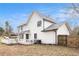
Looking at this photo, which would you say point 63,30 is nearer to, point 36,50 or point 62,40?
point 62,40

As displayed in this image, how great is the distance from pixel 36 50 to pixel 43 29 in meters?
0.27

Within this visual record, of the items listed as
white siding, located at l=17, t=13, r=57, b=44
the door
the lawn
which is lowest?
the lawn

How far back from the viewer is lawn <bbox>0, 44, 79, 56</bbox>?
8.01 feet

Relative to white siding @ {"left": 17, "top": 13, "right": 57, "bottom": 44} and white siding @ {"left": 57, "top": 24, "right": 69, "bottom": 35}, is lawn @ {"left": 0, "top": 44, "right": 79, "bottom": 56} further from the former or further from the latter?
white siding @ {"left": 57, "top": 24, "right": 69, "bottom": 35}

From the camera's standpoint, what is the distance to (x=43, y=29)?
8.14ft

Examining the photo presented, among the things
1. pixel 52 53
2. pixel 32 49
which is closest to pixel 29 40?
pixel 32 49

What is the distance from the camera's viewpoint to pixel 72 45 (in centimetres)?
248

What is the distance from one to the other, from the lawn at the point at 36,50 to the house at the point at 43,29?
0.08 m

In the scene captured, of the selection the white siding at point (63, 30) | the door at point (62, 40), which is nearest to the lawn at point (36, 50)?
the door at point (62, 40)

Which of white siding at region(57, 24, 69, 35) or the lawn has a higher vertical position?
white siding at region(57, 24, 69, 35)

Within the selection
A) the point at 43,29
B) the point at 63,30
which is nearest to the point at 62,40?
the point at 63,30

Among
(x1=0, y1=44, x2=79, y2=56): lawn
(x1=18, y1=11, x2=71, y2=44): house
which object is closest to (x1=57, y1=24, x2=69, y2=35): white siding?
(x1=18, y1=11, x2=71, y2=44): house

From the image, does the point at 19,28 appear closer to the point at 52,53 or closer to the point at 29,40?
the point at 29,40

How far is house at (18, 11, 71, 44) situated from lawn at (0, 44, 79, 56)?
0.08 m
